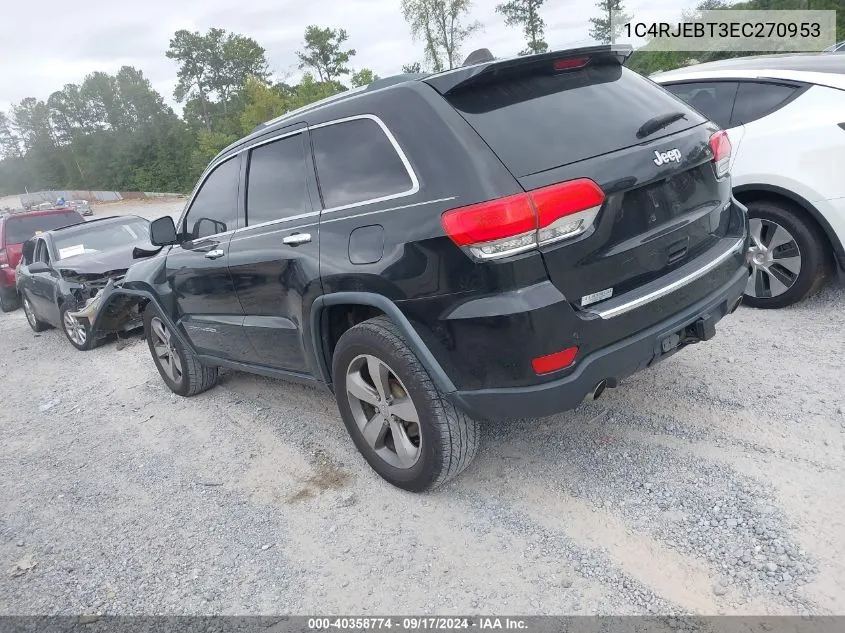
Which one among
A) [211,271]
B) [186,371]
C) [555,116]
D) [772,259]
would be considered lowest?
[186,371]

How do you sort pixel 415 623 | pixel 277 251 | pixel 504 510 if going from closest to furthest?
pixel 415 623
pixel 504 510
pixel 277 251

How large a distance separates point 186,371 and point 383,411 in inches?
101

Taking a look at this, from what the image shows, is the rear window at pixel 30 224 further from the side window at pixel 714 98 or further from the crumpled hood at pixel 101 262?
the side window at pixel 714 98

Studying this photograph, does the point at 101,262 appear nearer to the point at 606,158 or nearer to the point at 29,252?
the point at 29,252

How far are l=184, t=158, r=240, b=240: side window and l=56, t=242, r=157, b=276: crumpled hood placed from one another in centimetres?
340

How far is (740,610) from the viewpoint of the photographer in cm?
217

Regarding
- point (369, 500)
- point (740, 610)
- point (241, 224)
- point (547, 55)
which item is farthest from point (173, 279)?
point (740, 610)

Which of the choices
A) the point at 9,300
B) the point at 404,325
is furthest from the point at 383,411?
the point at 9,300

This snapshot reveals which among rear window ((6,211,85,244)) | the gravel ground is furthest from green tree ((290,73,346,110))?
the gravel ground

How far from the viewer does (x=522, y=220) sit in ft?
7.84

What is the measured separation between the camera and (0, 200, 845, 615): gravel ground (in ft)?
7.95

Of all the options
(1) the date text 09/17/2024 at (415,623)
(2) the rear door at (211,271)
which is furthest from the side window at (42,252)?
(1) the date text 09/17/2024 at (415,623)

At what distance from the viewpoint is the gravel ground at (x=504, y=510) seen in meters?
2.42

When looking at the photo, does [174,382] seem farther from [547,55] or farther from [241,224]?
[547,55]
